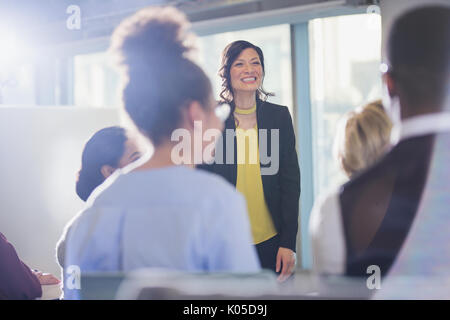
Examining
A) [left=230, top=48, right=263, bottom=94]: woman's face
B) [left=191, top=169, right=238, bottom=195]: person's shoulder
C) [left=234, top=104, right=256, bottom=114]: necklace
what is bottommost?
[left=191, top=169, right=238, bottom=195]: person's shoulder

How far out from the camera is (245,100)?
1.63m

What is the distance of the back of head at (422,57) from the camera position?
1.35 metres

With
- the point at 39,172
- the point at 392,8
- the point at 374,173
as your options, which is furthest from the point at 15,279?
the point at 392,8

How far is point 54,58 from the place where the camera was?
182cm

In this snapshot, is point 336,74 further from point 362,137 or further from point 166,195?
point 166,195

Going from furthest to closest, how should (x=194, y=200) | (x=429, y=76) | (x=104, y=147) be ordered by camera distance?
(x=104, y=147)
(x=429, y=76)
(x=194, y=200)

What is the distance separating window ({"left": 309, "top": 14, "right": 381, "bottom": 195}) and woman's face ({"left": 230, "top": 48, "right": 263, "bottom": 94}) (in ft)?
0.64

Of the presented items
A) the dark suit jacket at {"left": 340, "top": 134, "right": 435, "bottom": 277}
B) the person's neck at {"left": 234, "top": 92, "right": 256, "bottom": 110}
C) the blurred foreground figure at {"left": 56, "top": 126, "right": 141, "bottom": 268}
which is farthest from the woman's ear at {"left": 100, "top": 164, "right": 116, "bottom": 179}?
the dark suit jacket at {"left": 340, "top": 134, "right": 435, "bottom": 277}

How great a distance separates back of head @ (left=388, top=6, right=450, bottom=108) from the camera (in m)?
1.35

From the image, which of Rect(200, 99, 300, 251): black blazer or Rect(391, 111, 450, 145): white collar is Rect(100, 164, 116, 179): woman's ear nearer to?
Rect(200, 99, 300, 251): black blazer

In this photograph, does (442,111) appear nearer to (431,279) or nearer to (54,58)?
(431,279)

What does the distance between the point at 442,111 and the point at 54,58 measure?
1.28m

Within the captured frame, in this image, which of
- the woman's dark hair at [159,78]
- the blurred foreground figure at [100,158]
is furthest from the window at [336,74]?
the blurred foreground figure at [100,158]

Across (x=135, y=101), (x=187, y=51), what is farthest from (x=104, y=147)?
(x=187, y=51)
